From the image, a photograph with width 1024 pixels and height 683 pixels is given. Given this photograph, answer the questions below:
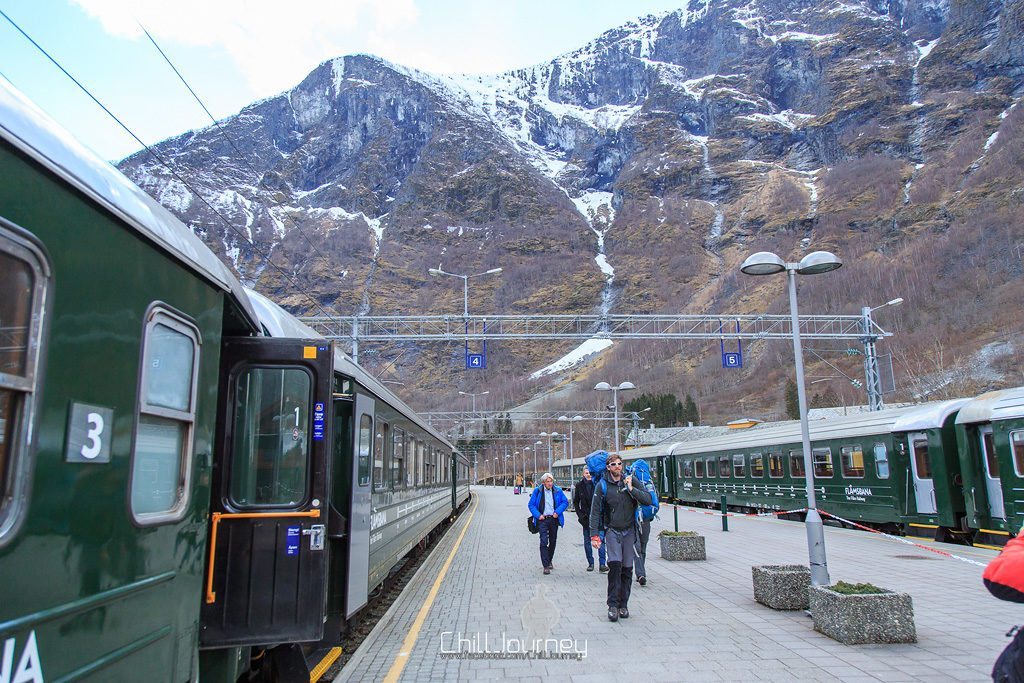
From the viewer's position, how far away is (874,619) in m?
6.42

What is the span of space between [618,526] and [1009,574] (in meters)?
5.09

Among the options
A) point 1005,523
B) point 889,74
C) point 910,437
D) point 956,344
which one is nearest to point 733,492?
point 910,437

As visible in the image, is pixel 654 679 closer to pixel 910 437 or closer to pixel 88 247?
pixel 88 247

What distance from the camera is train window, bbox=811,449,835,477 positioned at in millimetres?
20172

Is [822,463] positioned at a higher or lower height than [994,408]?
lower

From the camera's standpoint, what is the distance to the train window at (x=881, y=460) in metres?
17.1

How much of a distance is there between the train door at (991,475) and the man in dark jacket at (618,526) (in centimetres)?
984

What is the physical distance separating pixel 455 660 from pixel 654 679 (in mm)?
1878

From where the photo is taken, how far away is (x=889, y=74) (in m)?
184

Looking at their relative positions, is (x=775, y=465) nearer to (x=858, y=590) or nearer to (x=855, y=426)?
(x=855, y=426)

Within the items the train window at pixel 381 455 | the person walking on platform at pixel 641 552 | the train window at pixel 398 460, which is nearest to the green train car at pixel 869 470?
the person walking on platform at pixel 641 552

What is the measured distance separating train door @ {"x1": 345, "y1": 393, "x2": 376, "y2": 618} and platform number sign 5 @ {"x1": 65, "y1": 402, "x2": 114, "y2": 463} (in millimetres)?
3709

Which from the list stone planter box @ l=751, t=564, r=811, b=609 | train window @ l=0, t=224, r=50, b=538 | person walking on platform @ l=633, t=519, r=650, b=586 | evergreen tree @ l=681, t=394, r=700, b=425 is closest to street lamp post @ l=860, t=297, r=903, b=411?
person walking on platform @ l=633, t=519, r=650, b=586

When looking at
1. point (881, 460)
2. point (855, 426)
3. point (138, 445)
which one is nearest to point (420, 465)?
point (138, 445)
